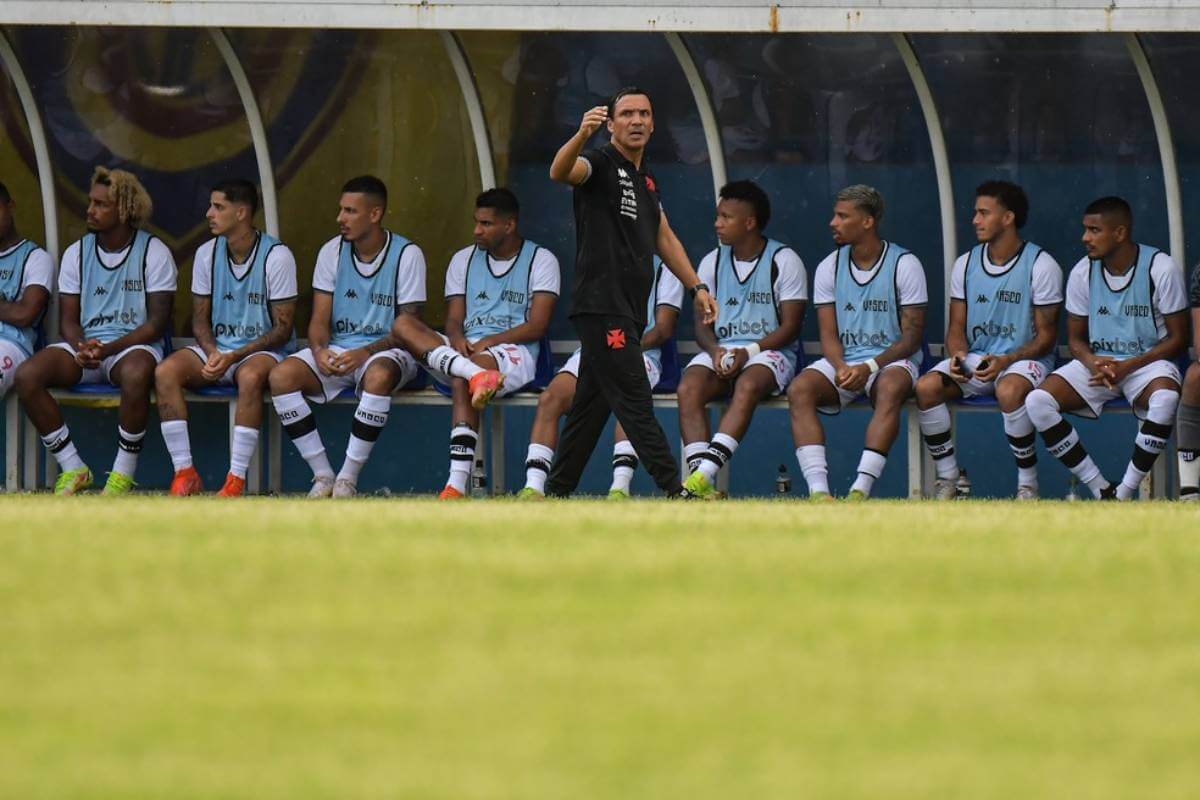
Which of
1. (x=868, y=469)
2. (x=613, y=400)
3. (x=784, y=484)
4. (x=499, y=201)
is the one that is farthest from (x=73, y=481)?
(x=868, y=469)

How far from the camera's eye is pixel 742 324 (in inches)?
379

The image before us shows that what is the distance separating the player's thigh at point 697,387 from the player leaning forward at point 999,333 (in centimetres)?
92

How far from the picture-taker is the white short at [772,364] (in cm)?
930

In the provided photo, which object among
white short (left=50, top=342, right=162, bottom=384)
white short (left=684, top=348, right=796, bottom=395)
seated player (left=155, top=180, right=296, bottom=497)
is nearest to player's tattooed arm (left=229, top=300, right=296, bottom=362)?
seated player (left=155, top=180, right=296, bottom=497)

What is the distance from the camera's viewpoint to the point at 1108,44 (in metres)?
9.70

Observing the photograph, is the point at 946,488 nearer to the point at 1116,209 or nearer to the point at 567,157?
the point at 1116,209

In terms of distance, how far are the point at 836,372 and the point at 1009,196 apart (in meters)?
1.21

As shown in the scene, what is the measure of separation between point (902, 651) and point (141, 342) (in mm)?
6461

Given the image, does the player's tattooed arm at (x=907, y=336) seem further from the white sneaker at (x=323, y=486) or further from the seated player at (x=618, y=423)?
the white sneaker at (x=323, y=486)

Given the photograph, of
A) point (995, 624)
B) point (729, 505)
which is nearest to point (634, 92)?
point (729, 505)

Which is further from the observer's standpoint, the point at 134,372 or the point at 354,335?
the point at 354,335

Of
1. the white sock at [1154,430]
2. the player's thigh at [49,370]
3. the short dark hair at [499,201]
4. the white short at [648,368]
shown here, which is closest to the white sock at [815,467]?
the white short at [648,368]

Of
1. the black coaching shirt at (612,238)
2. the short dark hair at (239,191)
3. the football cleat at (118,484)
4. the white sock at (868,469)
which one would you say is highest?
the short dark hair at (239,191)

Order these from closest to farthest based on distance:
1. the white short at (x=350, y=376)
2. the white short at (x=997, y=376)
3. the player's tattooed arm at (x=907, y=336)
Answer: the white short at (x=997, y=376) → the player's tattooed arm at (x=907, y=336) → the white short at (x=350, y=376)
